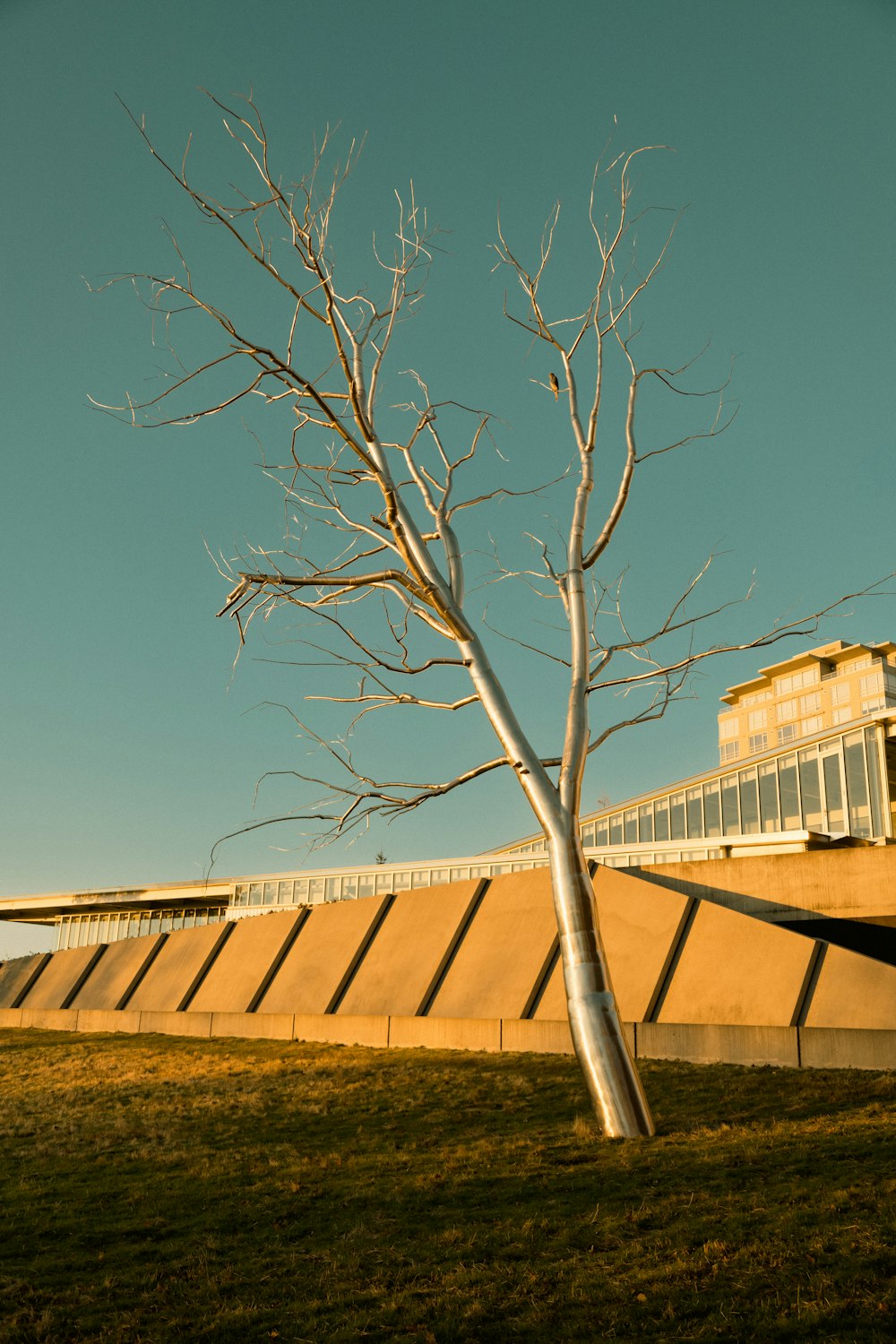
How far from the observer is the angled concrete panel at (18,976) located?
25062 millimetres

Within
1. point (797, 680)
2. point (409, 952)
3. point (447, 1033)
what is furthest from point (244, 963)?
point (797, 680)

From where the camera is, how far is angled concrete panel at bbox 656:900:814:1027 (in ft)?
38.7

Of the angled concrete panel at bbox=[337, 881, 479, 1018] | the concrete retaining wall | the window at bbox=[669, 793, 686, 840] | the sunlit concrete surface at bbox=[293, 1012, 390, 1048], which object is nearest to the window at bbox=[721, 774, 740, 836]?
the window at bbox=[669, 793, 686, 840]

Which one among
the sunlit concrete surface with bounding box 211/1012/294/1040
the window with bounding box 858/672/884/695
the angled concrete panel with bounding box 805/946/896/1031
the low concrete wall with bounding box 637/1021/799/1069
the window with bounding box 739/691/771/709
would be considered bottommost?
the sunlit concrete surface with bounding box 211/1012/294/1040

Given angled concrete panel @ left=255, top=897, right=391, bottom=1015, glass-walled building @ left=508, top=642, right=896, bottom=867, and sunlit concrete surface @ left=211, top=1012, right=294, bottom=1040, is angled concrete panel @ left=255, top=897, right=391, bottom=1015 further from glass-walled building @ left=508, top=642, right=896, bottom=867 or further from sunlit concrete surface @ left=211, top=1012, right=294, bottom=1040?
glass-walled building @ left=508, top=642, right=896, bottom=867

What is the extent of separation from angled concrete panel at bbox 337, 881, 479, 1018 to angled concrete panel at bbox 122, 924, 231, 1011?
499 centimetres

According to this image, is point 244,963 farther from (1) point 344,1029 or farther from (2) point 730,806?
(2) point 730,806

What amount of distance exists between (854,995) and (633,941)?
324cm

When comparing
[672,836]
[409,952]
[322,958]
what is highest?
[672,836]

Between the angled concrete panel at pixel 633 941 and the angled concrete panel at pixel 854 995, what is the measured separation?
217 centimetres

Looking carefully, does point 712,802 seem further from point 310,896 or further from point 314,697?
point 314,697

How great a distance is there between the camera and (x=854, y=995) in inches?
443

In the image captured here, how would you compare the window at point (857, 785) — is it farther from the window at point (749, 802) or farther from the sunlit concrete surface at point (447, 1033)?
the sunlit concrete surface at point (447, 1033)

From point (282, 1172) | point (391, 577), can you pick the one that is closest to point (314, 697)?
point (391, 577)
